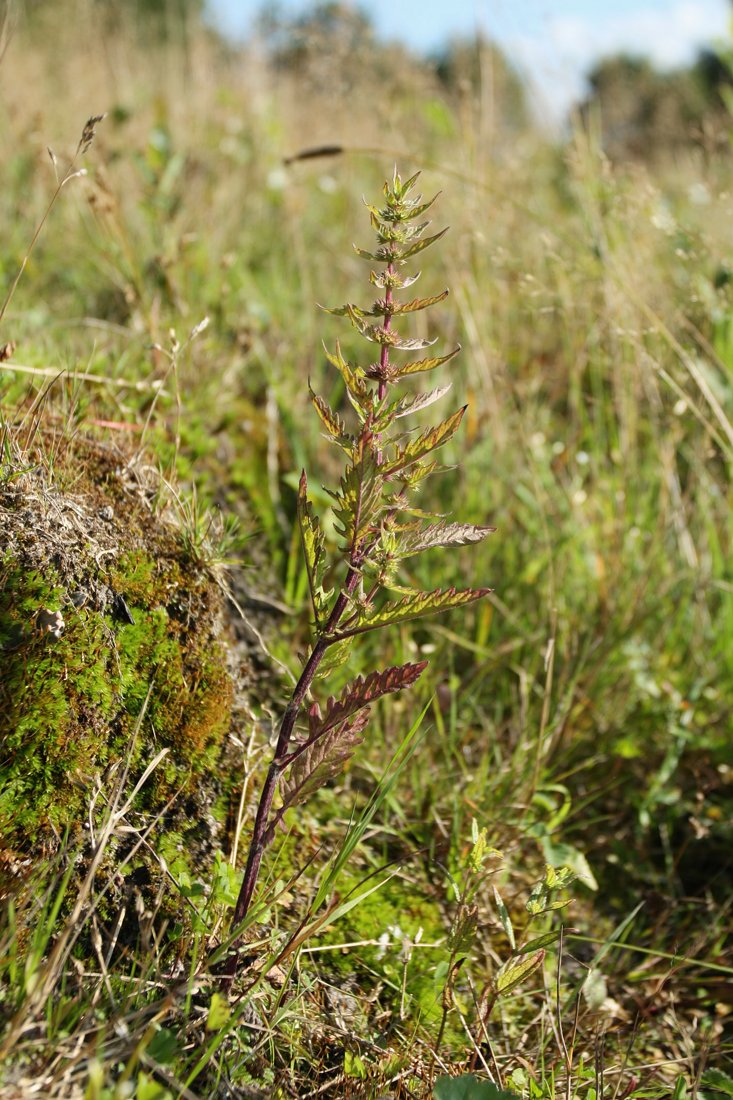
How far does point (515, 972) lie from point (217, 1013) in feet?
1.68

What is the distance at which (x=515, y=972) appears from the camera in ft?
4.61

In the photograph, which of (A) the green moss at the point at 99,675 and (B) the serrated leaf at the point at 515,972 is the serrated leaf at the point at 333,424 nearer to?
(A) the green moss at the point at 99,675

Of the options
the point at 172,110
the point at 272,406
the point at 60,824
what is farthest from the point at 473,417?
the point at 172,110

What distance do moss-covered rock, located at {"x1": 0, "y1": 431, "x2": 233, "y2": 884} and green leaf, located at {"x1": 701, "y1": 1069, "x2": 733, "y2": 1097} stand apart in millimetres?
966

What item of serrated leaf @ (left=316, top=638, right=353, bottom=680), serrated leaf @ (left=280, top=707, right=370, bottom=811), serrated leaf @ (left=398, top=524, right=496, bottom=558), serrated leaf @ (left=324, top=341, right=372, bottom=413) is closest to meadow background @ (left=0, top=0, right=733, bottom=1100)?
serrated leaf @ (left=280, top=707, right=370, bottom=811)

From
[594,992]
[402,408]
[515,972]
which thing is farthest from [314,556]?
[594,992]

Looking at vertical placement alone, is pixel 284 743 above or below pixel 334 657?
below

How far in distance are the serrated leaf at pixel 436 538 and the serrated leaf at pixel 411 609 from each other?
6cm

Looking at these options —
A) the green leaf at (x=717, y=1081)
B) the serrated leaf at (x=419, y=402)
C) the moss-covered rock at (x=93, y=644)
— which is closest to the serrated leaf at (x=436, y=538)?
the serrated leaf at (x=419, y=402)

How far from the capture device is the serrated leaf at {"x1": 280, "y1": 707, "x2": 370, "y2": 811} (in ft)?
4.13

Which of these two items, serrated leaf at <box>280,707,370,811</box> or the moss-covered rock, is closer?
serrated leaf at <box>280,707,370,811</box>

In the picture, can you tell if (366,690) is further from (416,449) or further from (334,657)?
(416,449)

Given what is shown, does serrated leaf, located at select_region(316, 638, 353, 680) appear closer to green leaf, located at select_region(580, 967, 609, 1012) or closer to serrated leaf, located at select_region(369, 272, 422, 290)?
serrated leaf, located at select_region(369, 272, 422, 290)

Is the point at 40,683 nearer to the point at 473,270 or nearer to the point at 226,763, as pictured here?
the point at 226,763
